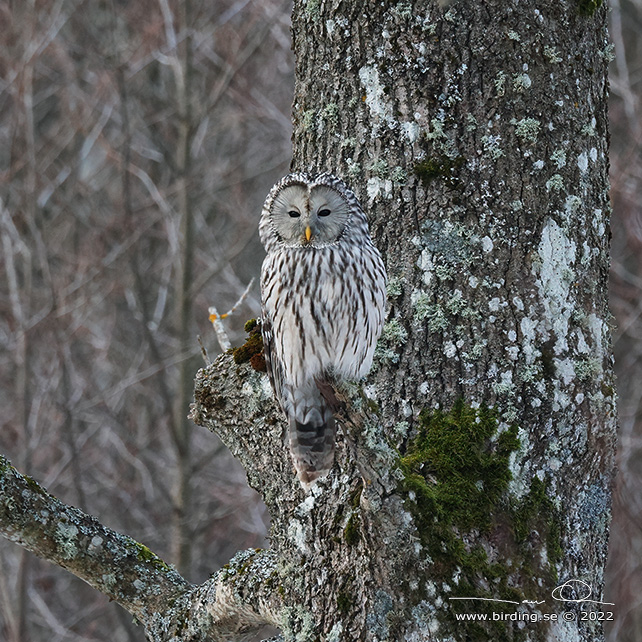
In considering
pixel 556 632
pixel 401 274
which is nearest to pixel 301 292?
pixel 401 274

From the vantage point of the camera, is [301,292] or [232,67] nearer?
[301,292]

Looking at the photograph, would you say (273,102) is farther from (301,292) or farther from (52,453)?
(301,292)

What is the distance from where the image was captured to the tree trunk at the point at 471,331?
2727 millimetres

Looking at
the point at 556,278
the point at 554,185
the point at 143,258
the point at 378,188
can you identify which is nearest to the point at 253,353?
the point at 378,188

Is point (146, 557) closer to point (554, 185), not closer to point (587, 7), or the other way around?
point (554, 185)

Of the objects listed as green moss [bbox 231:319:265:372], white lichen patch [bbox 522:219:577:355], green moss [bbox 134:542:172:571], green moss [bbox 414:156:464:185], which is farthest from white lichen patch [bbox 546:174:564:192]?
green moss [bbox 134:542:172:571]

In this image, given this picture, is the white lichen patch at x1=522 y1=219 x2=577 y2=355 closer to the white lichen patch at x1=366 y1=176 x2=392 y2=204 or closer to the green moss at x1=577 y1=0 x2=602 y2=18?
the white lichen patch at x1=366 y1=176 x2=392 y2=204

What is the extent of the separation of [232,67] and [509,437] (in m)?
5.32

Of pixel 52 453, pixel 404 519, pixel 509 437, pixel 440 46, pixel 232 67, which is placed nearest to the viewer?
pixel 404 519

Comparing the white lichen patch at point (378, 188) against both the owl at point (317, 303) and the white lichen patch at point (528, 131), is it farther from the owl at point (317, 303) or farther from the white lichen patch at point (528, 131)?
the white lichen patch at point (528, 131)

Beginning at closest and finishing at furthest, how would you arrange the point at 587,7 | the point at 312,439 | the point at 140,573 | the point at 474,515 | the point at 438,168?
the point at 474,515
the point at 312,439
the point at 438,168
the point at 587,7
the point at 140,573

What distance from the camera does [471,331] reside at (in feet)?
9.88

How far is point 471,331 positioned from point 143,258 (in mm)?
6867

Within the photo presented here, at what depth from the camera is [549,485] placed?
2.89 meters
